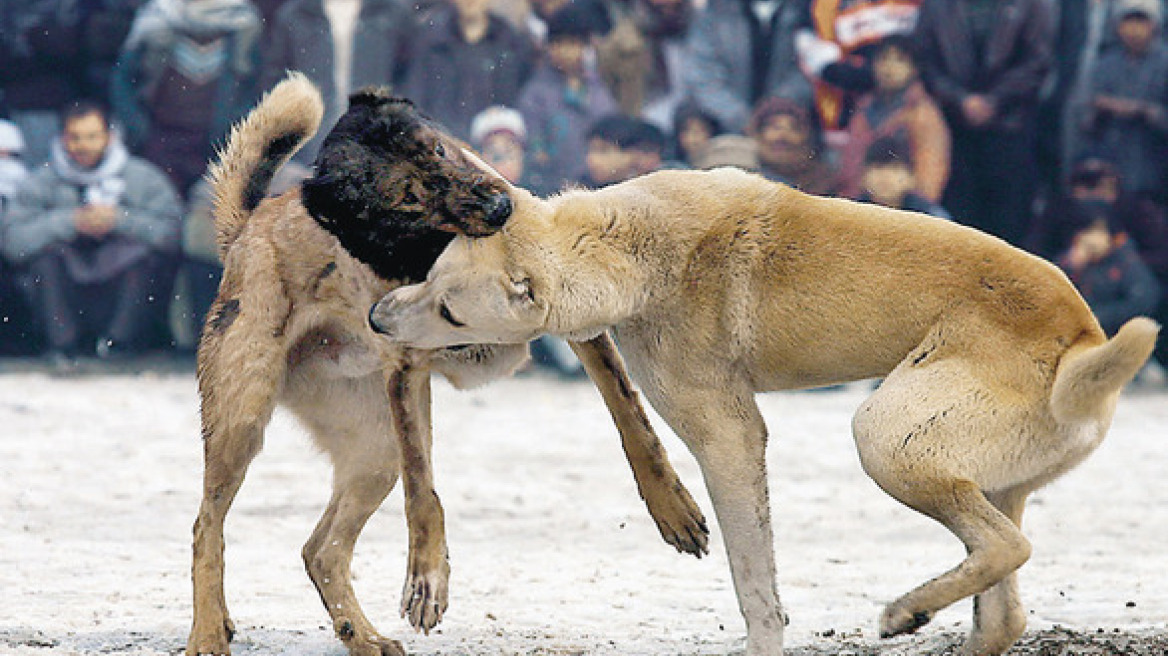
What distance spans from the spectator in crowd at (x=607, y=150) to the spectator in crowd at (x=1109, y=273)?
115 inches

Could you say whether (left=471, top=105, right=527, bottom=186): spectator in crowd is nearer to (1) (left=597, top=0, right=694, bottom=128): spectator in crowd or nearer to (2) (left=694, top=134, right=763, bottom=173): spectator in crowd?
(1) (left=597, top=0, right=694, bottom=128): spectator in crowd

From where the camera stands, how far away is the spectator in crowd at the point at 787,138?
32.9 feet

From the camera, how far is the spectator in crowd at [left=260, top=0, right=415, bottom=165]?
399 inches

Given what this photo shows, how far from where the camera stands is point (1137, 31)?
1008cm

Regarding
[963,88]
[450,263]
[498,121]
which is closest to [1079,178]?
[963,88]

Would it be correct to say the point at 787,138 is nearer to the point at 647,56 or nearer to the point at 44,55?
the point at 647,56

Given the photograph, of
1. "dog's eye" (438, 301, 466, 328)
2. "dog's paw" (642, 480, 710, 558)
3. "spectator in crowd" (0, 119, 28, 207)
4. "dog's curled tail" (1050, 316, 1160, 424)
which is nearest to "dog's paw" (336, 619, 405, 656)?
"dog's paw" (642, 480, 710, 558)

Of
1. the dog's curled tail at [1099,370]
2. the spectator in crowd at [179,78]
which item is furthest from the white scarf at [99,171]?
the dog's curled tail at [1099,370]

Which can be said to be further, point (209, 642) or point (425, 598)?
point (209, 642)

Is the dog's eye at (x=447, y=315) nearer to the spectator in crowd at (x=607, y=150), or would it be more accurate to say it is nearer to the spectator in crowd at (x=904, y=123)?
the spectator in crowd at (x=607, y=150)

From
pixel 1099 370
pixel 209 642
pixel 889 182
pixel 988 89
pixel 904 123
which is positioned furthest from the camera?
pixel 988 89

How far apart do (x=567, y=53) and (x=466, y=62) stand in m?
0.67

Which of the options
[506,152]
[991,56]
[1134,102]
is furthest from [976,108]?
[506,152]

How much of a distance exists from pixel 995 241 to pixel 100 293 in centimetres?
750
